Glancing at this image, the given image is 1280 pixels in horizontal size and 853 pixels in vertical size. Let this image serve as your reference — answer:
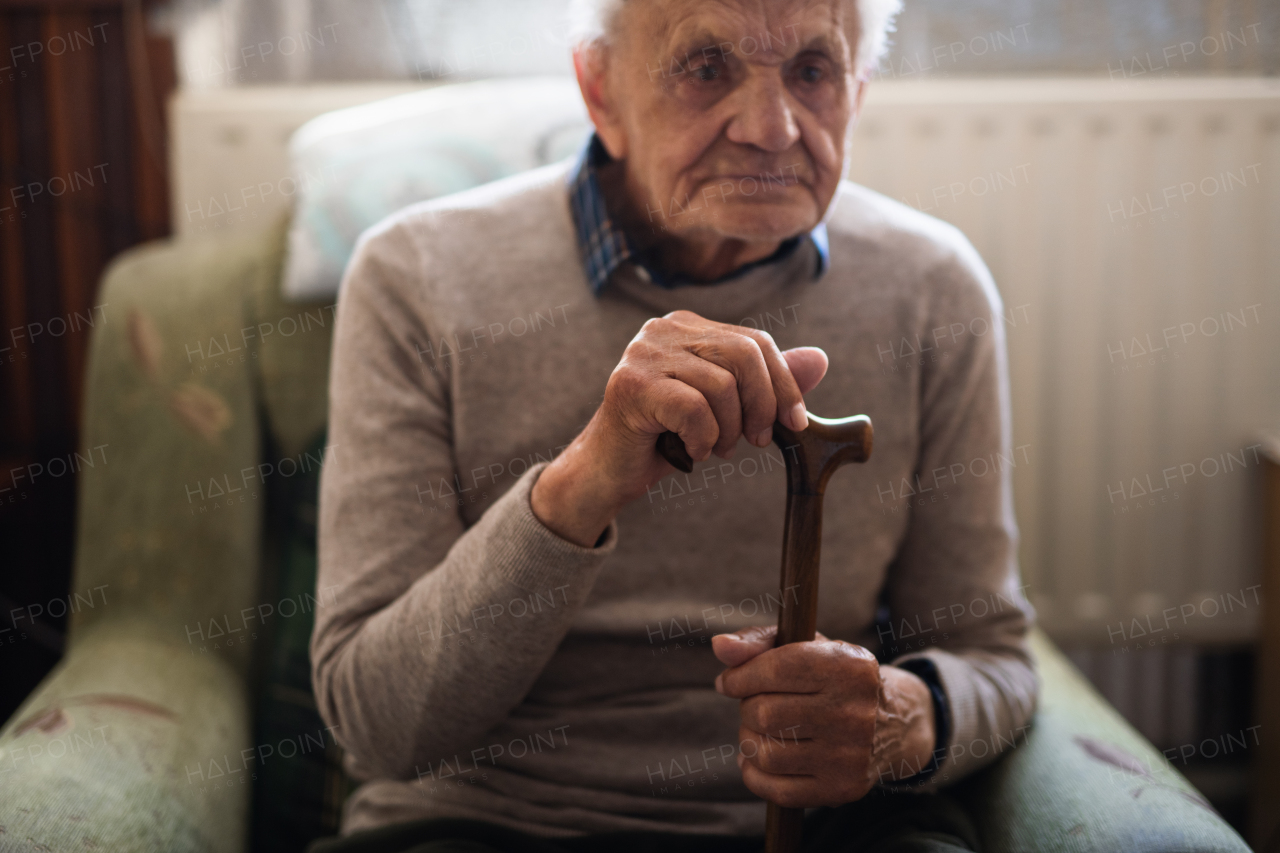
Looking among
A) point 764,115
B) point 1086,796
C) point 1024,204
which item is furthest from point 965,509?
point 1024,204

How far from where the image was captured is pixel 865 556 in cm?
97

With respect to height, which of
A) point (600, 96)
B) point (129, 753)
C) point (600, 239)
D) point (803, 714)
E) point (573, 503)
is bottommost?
point (129, 753)

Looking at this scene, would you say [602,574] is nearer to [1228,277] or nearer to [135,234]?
[135,234]

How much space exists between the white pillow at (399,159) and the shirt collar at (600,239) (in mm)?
272

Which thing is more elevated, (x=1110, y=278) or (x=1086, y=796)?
(x=1110, y=278)

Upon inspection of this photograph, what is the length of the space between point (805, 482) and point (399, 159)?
0.77 meters

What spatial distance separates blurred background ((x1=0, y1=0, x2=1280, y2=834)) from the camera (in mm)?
1492

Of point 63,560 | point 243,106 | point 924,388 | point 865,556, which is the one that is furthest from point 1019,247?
point 63,560

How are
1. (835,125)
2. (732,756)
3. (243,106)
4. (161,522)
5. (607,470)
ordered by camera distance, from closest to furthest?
1. (607,470)
2. (835,125)
3. (732,756)
4. (161,522)
5. (243,106)

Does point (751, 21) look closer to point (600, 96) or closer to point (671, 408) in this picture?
point (600, 96)

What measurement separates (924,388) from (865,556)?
175 millimetres

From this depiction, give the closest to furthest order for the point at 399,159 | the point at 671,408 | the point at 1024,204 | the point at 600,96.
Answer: the point at 671,408 < the point at 600,96 < the point at 399,159 < the point at 1024,204

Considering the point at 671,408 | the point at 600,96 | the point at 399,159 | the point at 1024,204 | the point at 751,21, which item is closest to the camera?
the point at 671,408

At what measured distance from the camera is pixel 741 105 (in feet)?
2.64
